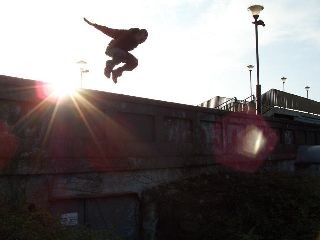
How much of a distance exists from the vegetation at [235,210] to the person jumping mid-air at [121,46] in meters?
3.96

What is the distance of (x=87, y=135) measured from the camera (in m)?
10.0

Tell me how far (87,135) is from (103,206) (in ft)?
5.14

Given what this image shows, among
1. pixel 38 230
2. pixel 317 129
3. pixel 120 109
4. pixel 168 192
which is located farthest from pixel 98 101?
pixel 317 129

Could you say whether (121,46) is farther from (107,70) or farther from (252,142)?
(252,142)

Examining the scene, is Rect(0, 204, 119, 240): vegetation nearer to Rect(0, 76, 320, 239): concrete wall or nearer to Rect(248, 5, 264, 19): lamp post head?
Rect(0, 76, 320, 239): concrete wall

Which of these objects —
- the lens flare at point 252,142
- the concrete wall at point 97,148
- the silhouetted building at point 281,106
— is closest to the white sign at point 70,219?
the concrete wall at point 97,148

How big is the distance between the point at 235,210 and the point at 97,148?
3.66m

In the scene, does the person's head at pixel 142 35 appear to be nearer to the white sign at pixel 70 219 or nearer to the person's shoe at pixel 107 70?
the person's shoe at pixel 107 70

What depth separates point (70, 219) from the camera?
31.3 feet

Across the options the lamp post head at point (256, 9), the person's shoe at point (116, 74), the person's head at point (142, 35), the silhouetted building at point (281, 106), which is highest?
the lamp post head at point (256, 9)

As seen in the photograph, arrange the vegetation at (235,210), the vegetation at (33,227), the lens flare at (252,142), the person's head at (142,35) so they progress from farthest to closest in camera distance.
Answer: the lens flare at (252,142), the vegetation at (235,210), the person's head at (142,35), the vegetation at (33,227)

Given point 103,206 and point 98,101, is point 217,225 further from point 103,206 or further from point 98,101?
point 98,101

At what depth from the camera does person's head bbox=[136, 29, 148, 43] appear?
800 cm

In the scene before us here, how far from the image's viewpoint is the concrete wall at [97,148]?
872 centimetres
